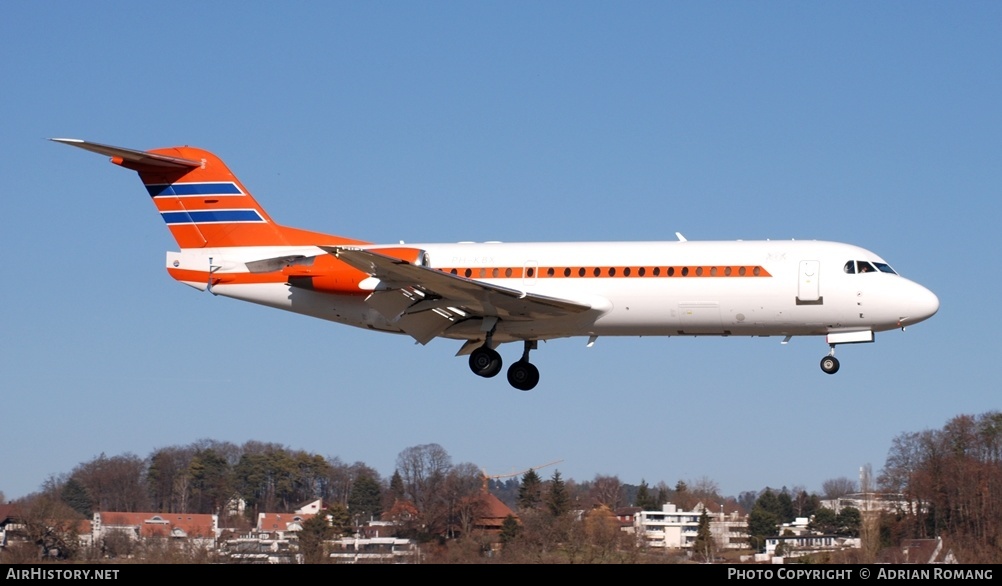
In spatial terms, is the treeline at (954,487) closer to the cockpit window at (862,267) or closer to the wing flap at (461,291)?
the cockpit window at (862,267)

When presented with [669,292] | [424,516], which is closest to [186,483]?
[424,516]

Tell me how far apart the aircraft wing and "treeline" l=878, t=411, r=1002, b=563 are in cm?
799

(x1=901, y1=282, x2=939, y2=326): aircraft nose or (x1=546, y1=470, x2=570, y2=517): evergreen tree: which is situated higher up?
(x1=901, y1=282, x2=939, y2=326): aircraft nose

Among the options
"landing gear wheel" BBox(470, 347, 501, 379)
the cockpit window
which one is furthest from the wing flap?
the cockpit window

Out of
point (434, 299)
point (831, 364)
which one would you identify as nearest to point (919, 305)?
point (831, 364)

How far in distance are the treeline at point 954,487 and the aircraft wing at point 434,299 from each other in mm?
7993

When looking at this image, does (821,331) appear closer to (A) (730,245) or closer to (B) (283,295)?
(A) (730,245)

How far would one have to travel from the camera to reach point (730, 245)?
97.7ft

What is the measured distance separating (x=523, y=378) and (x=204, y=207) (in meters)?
9.17

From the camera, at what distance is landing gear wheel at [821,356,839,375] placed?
1161 inches

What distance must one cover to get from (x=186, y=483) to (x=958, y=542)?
55.5 feet

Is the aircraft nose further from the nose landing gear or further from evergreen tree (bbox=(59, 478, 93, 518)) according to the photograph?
evergreen tree (bbox=(59, 478, 93, 518))
